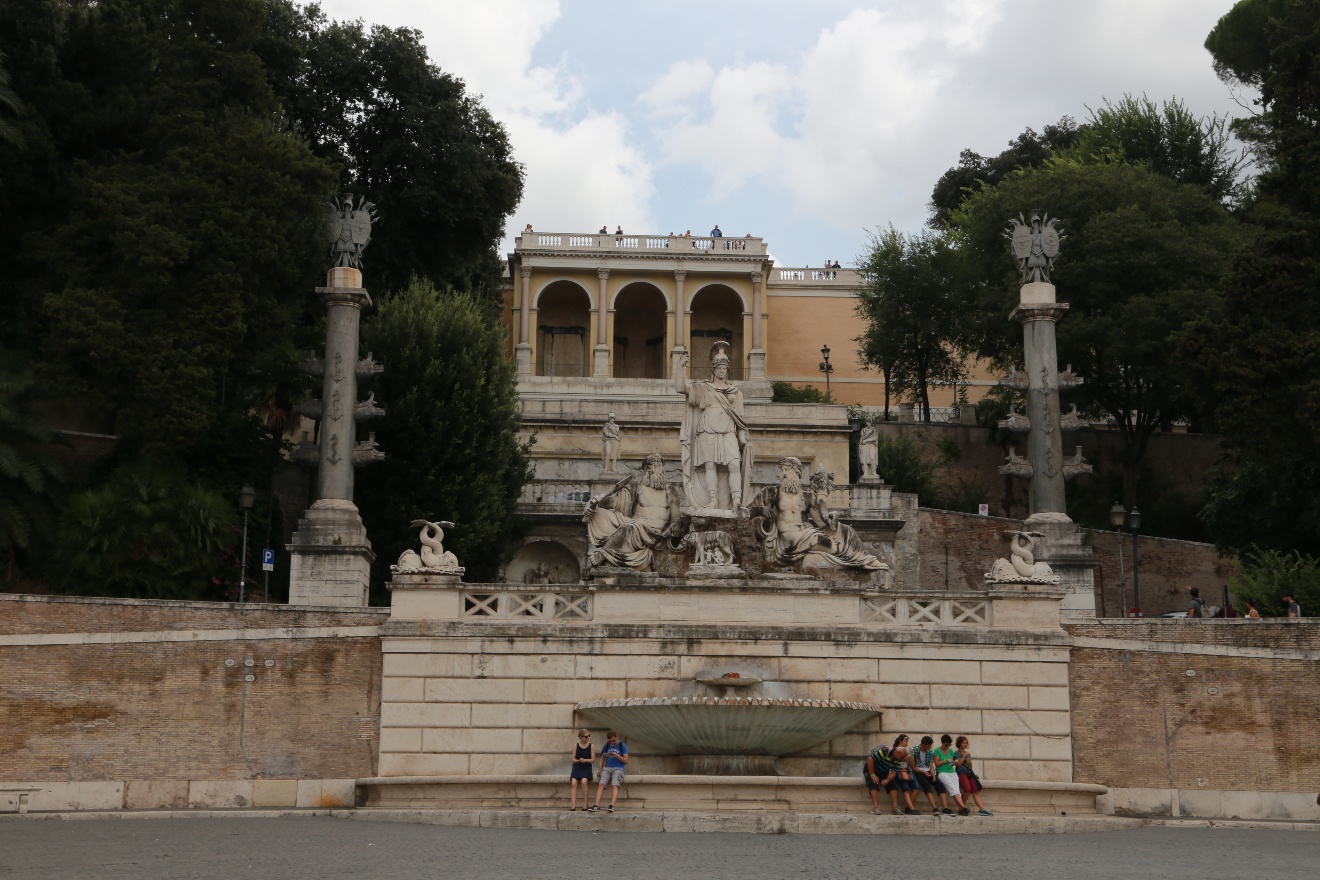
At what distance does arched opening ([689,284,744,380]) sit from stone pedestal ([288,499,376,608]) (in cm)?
3068

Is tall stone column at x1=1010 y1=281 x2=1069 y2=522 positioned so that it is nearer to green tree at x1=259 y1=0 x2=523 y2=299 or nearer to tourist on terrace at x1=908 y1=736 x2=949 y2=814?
tourist on terrace at x1=908 y1=736 x2=949 y2=814

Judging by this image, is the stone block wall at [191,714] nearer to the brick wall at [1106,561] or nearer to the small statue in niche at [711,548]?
the small statue in niche at [711,548]

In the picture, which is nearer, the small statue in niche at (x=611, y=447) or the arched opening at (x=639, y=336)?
the small statue in niche at (x=611, y=447)

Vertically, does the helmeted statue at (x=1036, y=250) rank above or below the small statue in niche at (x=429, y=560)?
above

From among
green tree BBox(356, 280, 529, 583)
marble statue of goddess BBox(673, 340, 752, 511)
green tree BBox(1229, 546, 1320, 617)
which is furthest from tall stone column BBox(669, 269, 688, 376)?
marble statue of goddess BBox(673, 340, 752, 511)

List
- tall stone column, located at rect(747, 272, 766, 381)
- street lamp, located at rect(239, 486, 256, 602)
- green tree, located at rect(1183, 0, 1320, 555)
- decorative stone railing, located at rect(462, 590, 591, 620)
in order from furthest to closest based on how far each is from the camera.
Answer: tall stone column, located at rect(747, 272, 766, 381) < green tree, located at rect(1183, 0, 1320, 555) < street lamp, located at rect(239, 486, 256, 602) < decorative stone railing, located at rect(462, 590, 591, 620)

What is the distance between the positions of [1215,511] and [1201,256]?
8.25 metres

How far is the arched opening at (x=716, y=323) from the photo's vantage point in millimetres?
59219

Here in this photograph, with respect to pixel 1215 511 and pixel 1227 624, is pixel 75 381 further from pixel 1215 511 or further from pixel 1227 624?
pixel 1215 511

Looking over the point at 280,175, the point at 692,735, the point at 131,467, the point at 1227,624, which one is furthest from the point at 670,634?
the point at 280,175

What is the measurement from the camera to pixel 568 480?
120ft

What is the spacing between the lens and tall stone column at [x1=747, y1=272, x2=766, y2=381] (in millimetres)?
56844

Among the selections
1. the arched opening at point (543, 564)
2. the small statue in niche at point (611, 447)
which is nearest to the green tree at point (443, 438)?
the arched opening at point (543, 564)

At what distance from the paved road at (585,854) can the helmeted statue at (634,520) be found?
17.2ft
